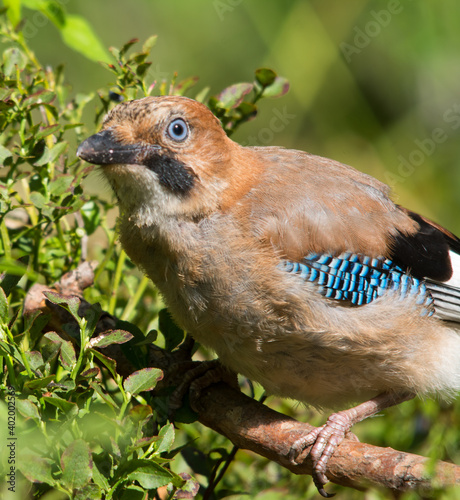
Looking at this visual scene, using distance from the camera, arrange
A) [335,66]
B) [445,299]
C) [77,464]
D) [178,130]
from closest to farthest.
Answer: [77,464] → [178,130] → [445,299] → [335,66]

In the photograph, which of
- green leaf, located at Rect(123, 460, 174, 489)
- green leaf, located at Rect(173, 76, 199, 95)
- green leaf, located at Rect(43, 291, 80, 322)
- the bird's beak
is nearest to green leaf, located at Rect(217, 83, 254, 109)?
green leaf, located at Rect(173, 76, 199, 95)

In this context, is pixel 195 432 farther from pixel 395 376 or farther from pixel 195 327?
pixel 395 376

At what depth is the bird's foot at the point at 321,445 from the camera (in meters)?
2.89

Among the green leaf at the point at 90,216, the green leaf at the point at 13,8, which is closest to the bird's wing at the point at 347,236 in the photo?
the green leaf at the point at 90,216

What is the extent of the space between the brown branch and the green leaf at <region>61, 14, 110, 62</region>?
0.99m

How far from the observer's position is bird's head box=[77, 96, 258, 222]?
115 inches

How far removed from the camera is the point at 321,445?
3.02 m

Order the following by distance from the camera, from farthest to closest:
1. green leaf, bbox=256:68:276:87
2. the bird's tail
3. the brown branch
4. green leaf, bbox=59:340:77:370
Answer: the bird's tail → green leaf, bbox=256:68:276:87 → the brown branch → green leaf, bbox=59:340:77:370

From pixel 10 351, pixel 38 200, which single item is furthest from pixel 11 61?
pixel 10 351

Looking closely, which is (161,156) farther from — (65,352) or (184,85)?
(65,352)

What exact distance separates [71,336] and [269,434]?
2.99ft

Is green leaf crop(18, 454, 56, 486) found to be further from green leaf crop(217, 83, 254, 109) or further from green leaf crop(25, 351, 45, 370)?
green leaf crop(217, 83, 254, 109)

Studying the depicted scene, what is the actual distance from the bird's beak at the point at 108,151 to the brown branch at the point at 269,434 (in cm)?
60

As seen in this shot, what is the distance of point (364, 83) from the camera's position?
23.2ft
